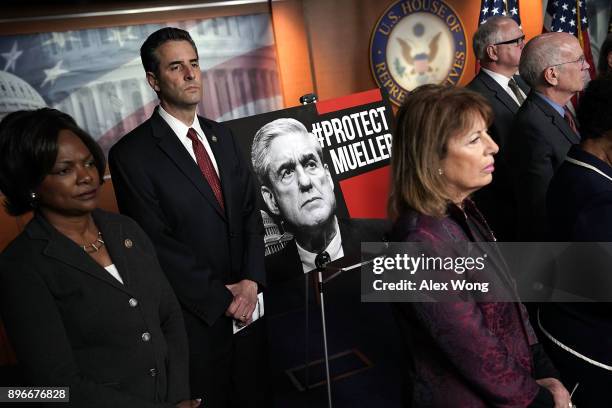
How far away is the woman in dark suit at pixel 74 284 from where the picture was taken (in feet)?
3.83

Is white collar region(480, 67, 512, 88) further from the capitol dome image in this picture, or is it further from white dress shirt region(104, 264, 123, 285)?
the capitol dome image

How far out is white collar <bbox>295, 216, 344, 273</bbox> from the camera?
246 centimetres

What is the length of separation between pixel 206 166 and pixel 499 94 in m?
1.79

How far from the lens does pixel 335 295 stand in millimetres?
4176

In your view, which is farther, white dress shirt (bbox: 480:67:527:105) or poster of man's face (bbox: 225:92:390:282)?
white dress shirt (bbox: 480:67:527:105)

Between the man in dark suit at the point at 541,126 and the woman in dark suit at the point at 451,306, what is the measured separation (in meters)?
1.12

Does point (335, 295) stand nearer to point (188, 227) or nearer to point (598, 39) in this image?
point (188, 227)

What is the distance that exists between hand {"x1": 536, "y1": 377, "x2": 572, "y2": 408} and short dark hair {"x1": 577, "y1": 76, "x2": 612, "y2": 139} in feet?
2.51

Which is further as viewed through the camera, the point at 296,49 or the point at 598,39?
the point at 598,39

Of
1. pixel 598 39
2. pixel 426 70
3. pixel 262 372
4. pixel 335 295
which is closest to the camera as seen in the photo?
pixel 262 372

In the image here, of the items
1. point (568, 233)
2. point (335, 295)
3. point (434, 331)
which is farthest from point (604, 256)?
point (335, 295)

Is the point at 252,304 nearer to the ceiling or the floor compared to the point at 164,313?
nearer to the floor

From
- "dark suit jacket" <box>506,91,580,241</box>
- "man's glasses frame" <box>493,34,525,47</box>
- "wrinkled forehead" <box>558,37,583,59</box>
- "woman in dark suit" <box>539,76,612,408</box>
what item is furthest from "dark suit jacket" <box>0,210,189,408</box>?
"man's glasses frame" <box>493,34,525,47</box>

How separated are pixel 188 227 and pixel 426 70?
13.8ft
